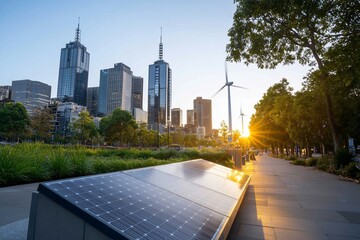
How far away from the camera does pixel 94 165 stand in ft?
32.1

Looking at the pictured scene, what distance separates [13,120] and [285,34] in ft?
202

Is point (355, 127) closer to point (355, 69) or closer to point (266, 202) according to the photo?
point (355, 69)

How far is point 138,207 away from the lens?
2811mm

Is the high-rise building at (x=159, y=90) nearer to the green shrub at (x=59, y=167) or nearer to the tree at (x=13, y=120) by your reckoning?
→ the tree at (x=13, y=120)

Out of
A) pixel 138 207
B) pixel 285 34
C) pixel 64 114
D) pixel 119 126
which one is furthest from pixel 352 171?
pixel 64 114

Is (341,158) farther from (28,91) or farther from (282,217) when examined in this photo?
(28,91)

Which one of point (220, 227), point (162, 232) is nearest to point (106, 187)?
point (162, 232)

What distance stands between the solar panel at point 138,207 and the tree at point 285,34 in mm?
9224

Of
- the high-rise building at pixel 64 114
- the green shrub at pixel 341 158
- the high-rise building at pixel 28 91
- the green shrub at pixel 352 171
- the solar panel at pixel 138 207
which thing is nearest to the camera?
the solar panel at pixel 138 207

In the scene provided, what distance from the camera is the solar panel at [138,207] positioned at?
2.26m

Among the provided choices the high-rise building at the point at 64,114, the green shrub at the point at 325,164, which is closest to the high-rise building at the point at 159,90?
the high-rise building at the point at 64,114

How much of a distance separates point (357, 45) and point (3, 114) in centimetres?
6617

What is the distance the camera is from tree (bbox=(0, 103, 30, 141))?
54156 mm

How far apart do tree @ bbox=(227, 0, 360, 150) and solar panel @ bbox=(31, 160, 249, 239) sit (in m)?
9.22
